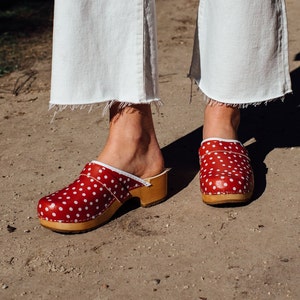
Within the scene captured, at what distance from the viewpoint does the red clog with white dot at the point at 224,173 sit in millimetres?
2117

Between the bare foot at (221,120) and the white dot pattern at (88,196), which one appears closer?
the white dot pattern at (88,196)

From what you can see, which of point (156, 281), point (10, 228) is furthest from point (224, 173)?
point (10, 228)

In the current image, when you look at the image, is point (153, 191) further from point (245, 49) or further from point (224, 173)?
point (245, 49)

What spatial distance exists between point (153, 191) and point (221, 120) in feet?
0.99

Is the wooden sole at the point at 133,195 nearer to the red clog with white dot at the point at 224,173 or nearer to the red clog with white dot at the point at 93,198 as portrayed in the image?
the red clog with white dot at the point at 93,198

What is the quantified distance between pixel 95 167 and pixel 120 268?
34cm

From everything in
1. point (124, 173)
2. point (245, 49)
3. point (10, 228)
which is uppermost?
point (245, 49)

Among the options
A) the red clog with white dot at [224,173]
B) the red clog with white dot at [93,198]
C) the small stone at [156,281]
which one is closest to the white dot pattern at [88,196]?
the red clog with white dot at [93,198]

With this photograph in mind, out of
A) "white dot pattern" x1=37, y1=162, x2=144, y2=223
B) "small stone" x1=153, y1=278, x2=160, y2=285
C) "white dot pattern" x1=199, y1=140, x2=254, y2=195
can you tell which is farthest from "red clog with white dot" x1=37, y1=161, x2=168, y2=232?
"small stone" x1=153, y1=278, x2=160, y2=285

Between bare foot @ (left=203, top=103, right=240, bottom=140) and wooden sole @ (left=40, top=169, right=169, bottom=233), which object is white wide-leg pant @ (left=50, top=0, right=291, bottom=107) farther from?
wooden sole @ (left=40, top=169, right=169, bottom=233)

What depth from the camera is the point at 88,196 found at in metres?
2.08

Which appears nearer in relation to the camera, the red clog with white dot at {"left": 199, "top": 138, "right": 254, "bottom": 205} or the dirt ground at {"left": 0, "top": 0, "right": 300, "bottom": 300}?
the dirt ground at {"left": 0, "top": 0, "right": 300, "bottom": 300}

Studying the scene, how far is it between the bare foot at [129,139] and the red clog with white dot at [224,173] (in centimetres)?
17

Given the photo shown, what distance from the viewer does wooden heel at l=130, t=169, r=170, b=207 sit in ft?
7.10
